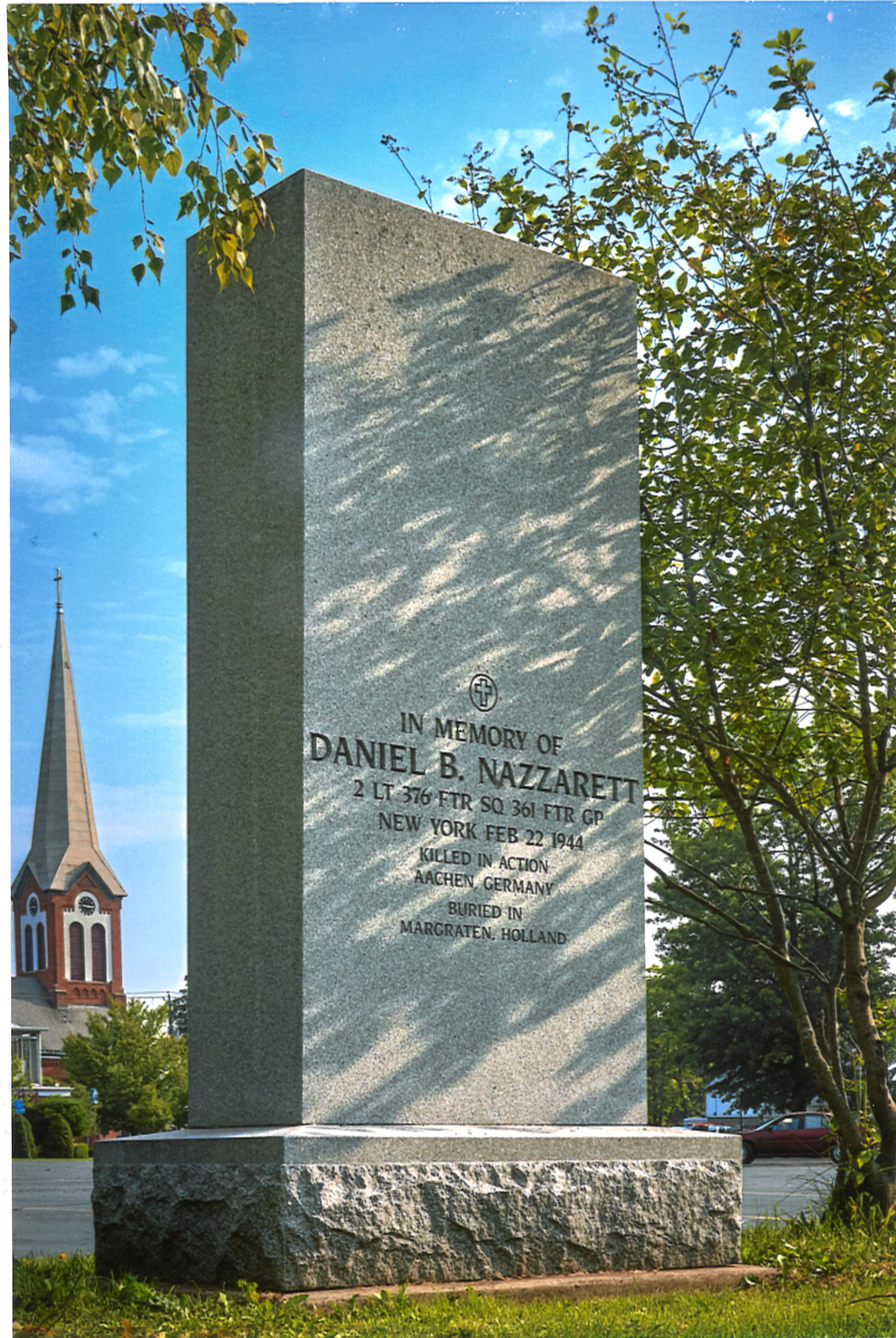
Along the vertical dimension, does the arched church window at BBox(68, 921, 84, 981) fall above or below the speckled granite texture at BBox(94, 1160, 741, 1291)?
below

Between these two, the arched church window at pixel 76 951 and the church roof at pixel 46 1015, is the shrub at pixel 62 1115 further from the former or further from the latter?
the arched church window at pixel 76 951

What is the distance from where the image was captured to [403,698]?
607 centimetres

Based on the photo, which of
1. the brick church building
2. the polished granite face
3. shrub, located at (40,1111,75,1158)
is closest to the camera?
the polished granite face

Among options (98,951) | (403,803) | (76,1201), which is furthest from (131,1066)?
(98,951)

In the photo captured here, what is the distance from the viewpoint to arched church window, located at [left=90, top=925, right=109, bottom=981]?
388ft

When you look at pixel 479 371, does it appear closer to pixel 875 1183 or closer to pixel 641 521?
pixel 641 521

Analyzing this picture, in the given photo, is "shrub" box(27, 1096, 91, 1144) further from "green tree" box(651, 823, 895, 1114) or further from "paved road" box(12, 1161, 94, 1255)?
"paved road" box(12, 1161, 94, 1255)

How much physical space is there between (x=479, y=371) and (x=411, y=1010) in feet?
9.55

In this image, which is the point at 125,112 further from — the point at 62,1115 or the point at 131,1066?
the point at 131,1066

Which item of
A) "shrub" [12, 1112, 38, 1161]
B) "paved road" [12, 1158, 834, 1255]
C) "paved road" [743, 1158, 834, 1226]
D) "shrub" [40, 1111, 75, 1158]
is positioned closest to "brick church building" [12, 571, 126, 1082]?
"shrub" [40, 1111, 75, 1158]

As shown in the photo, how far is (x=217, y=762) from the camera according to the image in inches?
233

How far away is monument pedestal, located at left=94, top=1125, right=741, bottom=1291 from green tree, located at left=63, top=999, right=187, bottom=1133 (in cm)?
4260

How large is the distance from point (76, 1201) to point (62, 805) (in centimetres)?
5428

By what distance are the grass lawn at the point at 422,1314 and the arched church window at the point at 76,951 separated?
116 m
